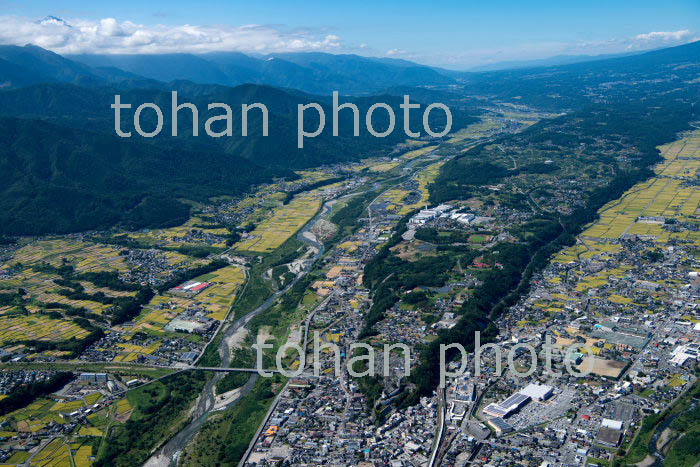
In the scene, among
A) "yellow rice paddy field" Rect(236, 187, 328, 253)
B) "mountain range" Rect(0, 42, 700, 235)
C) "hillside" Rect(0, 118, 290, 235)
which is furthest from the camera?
"mountain range" Rect(0, 42, 700, 235)

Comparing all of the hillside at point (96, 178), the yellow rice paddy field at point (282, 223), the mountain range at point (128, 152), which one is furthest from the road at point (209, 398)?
the mountain range at point (128, 152)

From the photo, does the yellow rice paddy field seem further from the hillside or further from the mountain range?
the mountain range

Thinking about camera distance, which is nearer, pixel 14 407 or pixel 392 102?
pixel 14 407

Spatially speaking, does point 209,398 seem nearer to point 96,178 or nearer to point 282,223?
point 282,223

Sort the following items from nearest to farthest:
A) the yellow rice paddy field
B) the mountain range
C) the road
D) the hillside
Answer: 1. the road
2. the yellow rice paddy field
3. the hillside
4. the mountain range

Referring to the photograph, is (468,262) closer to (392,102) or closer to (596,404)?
(596,404)

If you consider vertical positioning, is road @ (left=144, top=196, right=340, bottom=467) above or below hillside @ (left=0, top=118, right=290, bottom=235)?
below

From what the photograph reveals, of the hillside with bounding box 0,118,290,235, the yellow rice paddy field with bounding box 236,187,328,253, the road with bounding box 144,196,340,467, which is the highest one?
the hillside with bounding box 0,118,290,235

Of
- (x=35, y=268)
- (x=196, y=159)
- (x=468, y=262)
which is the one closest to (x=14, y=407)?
(x=35, y=268)

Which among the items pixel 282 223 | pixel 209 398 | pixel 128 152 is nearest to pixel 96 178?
pixel 128 152

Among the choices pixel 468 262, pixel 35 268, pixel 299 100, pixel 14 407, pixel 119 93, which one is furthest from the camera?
pixel 299 100

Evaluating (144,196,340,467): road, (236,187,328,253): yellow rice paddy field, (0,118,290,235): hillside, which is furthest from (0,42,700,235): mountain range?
(144,196,340,467): road
